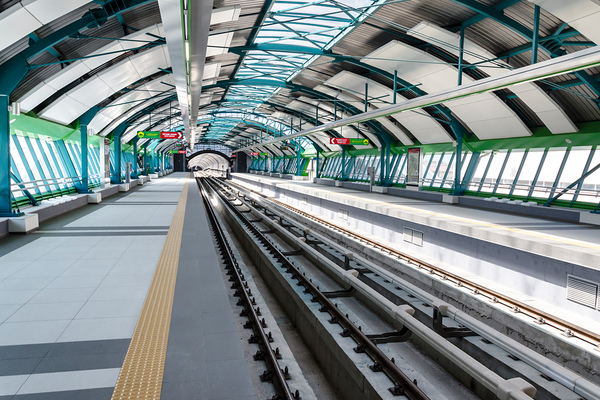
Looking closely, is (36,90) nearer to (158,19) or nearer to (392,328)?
(158,19)

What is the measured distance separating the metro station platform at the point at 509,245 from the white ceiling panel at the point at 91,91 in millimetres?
12072

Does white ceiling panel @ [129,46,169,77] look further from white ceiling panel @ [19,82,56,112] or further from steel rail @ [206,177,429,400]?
steel rail @ [206,177,429,400]

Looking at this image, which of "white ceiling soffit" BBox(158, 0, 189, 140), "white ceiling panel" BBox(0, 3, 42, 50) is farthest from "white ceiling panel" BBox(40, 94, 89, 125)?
"white ceiling soffit" BBox(158, 0, 189, 140)

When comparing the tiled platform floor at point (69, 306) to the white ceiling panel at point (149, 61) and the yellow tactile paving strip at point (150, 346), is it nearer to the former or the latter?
the yellow tactile paving strip at point (150, 346)

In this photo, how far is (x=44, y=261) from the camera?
8.05 m

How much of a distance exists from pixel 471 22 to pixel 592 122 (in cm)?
654

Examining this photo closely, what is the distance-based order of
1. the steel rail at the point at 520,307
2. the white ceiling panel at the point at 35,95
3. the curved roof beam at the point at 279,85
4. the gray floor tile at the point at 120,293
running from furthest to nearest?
the curved roof beam at the point at 279,85 < the white ceiling panel at the point at 35,95 < the steel rail at the point at 520,307 < the gray floor tile at the point at 120,293

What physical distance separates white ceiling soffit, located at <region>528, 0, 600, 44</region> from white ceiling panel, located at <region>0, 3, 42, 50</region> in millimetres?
11544

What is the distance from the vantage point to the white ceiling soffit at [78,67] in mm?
11953

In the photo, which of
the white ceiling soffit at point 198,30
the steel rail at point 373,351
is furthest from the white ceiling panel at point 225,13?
the steel rail at point 373,351

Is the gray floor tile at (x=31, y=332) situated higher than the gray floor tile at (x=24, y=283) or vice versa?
the gray floor tile at (x=24, y=283)

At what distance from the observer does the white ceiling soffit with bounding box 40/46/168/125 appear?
14.1 m

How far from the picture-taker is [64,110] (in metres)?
15.3

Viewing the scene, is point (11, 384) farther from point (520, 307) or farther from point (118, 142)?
point (118, 142)
